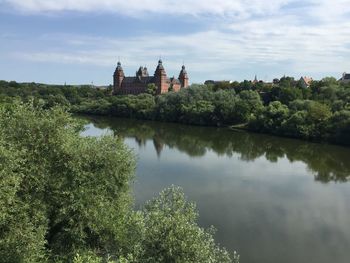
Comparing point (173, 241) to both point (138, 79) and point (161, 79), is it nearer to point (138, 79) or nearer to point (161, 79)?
point (161, 79)

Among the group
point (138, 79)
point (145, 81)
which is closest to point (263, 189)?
point (145, 81)

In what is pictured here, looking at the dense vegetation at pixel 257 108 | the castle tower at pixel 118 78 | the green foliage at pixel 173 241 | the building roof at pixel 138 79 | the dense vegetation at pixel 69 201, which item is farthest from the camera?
the castle tower at pixel 118 78

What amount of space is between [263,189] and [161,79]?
89.3 metres

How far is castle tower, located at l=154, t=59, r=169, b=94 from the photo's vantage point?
Answer: 381 feet

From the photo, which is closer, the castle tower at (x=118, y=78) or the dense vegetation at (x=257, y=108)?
the dense vegetation at (x=257, y=108)

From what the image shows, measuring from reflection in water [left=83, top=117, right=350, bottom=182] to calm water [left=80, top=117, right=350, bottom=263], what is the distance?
0.36 feet

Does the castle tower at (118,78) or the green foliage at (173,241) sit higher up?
the castle tower at (118,78)

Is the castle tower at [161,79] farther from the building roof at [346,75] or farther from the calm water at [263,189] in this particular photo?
the calm water at [263,189]

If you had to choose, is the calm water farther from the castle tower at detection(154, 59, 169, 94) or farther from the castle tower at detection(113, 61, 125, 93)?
the castle tower at detection(113, 61, 125, 93)

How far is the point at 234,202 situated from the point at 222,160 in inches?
634

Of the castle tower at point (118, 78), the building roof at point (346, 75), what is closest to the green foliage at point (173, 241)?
the building roof at point (346, 75)

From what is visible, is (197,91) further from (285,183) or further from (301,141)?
(285,183)

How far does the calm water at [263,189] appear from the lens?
19259 mm

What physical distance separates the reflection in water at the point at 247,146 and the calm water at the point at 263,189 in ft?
0.36
